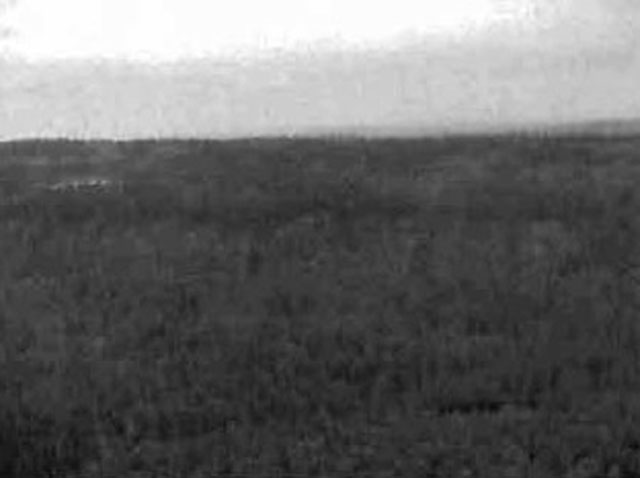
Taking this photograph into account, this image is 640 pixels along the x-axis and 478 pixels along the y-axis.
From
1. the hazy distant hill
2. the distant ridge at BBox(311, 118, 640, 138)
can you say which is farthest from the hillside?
the hazy distant hill

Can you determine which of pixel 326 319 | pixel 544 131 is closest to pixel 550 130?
pixel 544 131

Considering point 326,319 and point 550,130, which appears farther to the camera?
point 550,130

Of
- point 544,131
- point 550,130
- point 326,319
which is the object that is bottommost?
point 326,319

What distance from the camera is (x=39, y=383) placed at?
12812 millimetres

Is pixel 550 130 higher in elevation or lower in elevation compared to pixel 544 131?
higher

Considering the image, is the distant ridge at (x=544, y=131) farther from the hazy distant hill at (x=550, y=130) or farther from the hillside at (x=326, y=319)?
the hillside at (x=326, y=319)

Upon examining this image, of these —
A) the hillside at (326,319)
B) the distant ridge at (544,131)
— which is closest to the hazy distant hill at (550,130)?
the distant ridge at (544,131)

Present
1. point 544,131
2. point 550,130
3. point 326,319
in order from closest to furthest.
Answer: point 326,319, point 544,131, point 550,130

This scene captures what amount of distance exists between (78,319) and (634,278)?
6602 millimetres

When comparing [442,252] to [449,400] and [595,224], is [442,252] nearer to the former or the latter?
[595,224]

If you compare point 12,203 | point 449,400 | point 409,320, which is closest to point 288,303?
point 409,320

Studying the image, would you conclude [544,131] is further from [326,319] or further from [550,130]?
[326,319]

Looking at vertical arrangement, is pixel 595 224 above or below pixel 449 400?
above

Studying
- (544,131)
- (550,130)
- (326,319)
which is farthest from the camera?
(550,130)
